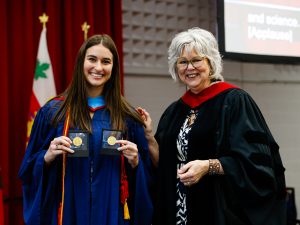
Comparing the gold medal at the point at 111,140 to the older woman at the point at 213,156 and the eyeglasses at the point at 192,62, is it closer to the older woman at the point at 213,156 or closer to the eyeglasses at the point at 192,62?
the older woman at the point at 213,156

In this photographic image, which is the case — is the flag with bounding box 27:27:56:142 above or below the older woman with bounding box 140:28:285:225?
above

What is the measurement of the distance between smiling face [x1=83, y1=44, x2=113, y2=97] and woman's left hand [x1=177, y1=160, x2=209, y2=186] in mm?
632

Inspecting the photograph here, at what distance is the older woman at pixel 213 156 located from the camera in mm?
2203

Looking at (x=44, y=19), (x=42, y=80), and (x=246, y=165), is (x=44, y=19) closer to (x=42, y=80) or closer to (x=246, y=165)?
(x=42, y=80)

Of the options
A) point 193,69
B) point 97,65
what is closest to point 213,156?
point 193,69

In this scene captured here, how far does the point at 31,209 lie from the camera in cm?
227

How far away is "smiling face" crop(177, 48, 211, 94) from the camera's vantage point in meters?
2.31

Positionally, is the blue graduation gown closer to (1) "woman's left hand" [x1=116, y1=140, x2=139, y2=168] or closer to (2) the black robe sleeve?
(1) "woman's left hand" [x1=116, y1=140, x2=139, y2=168]

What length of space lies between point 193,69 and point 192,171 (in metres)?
0.55

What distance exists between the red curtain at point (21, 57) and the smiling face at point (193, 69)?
1.87 metres

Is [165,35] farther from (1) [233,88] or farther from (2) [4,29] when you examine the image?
(1) [233,88]

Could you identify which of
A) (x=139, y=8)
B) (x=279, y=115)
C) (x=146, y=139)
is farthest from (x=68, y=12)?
(x=279, y=115)

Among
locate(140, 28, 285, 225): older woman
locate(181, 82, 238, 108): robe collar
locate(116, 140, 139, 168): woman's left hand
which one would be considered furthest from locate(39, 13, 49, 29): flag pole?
locate(116, 140, 139, 168): woman's left hand

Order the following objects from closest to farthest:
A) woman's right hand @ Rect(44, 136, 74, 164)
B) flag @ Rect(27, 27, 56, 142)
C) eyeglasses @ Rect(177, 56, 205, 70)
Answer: woman's right hand @ Rect(44, 136, 74, 164)
eyeglasses @ Rect(177, 56, 205, 70)
flag @ Rect(27, 27, 56, 142)
